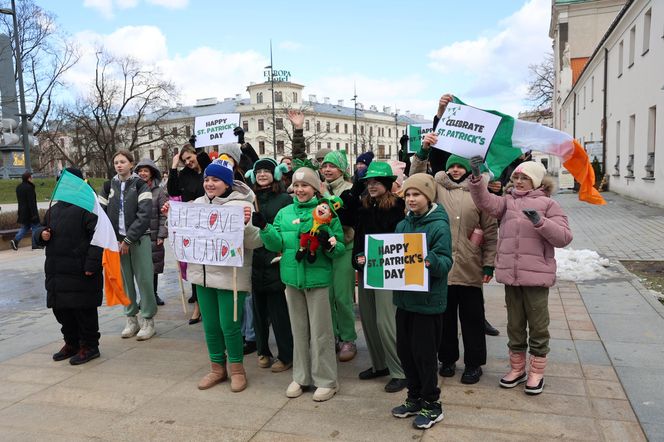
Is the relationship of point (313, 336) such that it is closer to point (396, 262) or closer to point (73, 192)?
point (396, 262)

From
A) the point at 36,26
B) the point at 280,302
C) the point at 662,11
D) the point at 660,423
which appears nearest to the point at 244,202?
the point at 280,302

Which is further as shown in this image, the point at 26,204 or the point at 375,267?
the point at 26,204

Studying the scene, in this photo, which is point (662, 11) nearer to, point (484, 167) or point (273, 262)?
point (484, 167)

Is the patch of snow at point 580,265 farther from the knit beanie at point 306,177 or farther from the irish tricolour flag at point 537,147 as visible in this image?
the knit beanie at point 306,177

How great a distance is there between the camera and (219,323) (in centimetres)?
464

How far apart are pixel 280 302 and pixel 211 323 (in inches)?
26.9

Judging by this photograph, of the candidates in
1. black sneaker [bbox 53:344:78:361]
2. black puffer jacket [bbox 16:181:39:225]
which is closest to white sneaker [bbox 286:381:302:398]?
black sneaker [bbox 53:344:78:361]

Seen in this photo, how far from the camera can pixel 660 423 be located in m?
3.52

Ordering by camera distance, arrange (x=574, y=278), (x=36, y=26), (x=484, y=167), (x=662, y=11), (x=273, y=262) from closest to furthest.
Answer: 1. (x=484, y=167)
2. (x=273, y=262)
3. (x=574, y=278)
4. (x=662, y=11)
5. (x=36, y=26)

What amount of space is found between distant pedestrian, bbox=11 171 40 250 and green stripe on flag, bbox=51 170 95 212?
10.2m

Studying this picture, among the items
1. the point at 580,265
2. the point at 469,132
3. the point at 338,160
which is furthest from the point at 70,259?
the point at 580,265

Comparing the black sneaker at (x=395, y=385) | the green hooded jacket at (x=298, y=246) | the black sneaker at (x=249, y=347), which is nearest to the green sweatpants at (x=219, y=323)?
the green hooded jacket at (x=298, y=246)

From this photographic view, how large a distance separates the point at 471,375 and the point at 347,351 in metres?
1.26

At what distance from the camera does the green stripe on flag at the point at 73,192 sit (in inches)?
205
